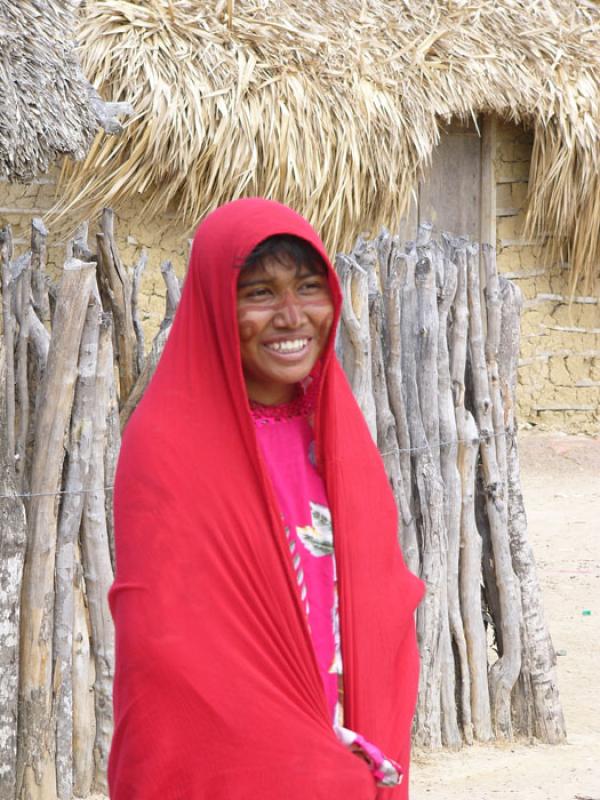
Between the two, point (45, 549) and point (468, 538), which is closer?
point (45, 549)

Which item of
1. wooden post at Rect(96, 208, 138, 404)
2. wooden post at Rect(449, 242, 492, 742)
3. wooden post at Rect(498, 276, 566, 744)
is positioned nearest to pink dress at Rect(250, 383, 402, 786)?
wooden post at Rect(96, 208, 138, 404)

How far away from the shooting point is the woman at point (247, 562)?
211 centimetres

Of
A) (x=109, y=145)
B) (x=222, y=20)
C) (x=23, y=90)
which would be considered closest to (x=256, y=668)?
(x=23, y=90)

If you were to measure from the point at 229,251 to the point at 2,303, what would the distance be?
5.36ft

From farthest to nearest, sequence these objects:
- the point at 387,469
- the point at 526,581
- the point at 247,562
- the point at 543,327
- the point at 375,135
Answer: the point at 543,327
the point at 375,135
the point at 526,581
the point at 387,469
the point at 247,562

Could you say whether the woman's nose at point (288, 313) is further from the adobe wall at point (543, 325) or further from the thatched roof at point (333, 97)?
the adobe wall at point (543, 325)

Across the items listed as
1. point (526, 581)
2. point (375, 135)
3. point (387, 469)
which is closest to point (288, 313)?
point (387, 469)

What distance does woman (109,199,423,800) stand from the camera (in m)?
2.11

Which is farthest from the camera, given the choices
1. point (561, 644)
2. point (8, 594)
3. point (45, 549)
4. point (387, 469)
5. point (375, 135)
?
point (375, 135)

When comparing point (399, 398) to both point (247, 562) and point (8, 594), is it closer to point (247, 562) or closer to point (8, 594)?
point (8, 594)

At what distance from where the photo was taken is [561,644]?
584 centimetres

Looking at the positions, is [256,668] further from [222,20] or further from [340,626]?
[222,20]

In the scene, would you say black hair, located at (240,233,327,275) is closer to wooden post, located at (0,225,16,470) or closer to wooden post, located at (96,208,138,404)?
wooden post, located at (0,225,16,470)

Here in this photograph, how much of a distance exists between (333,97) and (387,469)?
466cm
